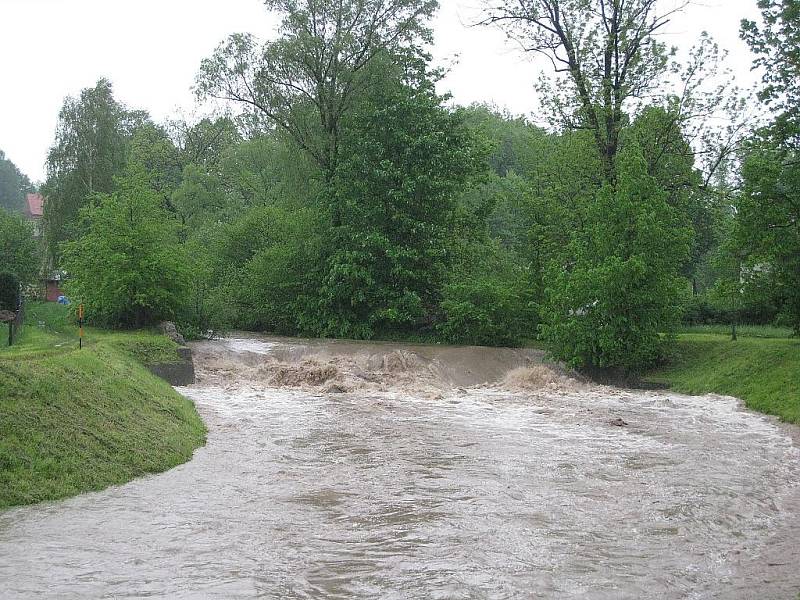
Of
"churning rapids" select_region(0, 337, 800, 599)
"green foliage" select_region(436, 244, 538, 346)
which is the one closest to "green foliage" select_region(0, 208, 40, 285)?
"green foliage" select_region(436, 244, 538, 346)

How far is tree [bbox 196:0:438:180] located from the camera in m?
37.8

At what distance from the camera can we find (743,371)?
73.7ft

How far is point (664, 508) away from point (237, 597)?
581 cm

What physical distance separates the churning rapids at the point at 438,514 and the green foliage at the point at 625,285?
19.6 ft

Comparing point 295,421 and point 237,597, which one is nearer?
point 237,597

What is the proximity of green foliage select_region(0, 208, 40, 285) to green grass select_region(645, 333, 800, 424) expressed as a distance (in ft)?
109

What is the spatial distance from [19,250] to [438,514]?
40.9 m

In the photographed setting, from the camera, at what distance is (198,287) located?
3009cm

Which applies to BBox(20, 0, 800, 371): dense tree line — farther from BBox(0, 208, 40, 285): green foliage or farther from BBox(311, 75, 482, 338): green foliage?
BBox(0, 208, 40, 285): green foliage

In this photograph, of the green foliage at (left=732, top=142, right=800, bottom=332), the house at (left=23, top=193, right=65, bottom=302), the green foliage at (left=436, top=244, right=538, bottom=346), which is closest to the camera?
the green foliage at (left=732, top=142, right=800, bottom=332)

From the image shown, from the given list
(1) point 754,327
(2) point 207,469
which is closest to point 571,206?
(1) point 754,327

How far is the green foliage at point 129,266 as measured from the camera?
26641 millimetres

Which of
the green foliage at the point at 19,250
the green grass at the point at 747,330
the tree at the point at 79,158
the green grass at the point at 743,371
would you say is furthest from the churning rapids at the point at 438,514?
the tree at the point at 79,158

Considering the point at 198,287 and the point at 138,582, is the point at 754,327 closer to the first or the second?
the point at 198,287
